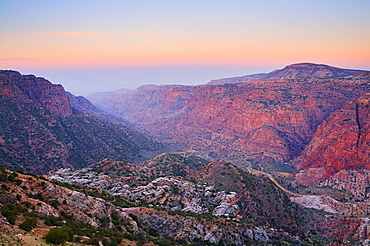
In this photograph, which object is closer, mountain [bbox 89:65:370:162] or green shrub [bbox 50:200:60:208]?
green shrub [bbox 50:200:60:208]

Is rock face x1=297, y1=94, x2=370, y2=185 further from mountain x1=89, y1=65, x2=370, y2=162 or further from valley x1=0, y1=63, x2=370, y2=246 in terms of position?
mountain x1=89, y1=65, x2=370, y2=162

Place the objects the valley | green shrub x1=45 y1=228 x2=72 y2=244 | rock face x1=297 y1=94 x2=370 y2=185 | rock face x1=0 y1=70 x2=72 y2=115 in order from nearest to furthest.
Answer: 1. green shrub x1=45 y1=228 x2=72 y2=244
2. the valley
3. rock face x1=297 y1=94 x2=370 y2=185
4. rock face x1=0 y1=70 x2=72 y2=115

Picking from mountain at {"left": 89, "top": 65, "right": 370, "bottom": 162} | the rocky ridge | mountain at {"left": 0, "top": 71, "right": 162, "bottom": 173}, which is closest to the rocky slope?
mountain at {"left": 0, "top": 71, "right": 162, "bottom": 173}

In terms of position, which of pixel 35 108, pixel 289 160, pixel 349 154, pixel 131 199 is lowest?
pixel 289 160

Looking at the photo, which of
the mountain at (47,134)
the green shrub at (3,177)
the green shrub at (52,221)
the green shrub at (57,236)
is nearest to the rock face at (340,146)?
the mountain at (47,134)

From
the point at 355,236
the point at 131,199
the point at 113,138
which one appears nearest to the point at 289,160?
the point at 355,236

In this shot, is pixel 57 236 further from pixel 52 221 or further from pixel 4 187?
pixel 4 187

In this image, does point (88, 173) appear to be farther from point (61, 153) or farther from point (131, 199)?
point (61, 153)
